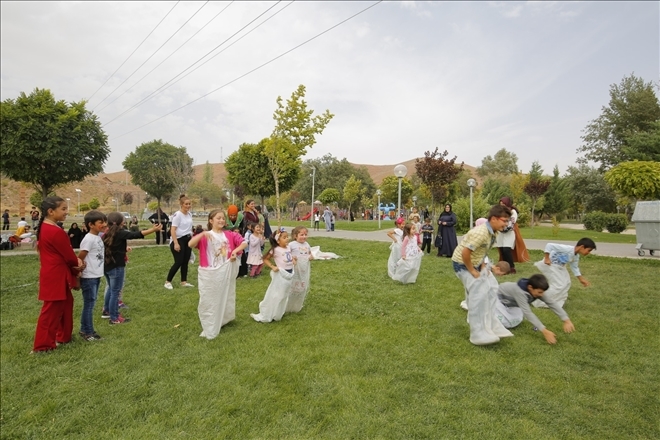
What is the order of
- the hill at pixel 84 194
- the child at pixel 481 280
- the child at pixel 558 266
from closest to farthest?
the child at pixel 481 280 < the child at pixel 558 266 < the hill at pixel 84 194

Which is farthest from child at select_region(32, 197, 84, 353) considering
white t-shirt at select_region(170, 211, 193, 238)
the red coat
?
white t-shirt at select_region(170, 211, 193, 238)

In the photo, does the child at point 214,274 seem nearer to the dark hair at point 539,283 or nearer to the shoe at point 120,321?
the shoe at point 120,321

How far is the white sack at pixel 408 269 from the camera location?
7.84 m

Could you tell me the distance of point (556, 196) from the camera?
1651 inches

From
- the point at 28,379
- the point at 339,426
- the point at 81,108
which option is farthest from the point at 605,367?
the point at 81,108

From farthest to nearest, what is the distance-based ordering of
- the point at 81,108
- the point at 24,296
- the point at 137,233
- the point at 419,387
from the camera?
1. the point at 81,108
2. the point at 24,296
3. the point at 137,233
4. the point at 419,387

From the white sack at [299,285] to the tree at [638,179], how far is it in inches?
773

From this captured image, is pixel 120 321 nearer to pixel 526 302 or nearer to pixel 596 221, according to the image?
pixel 526 302

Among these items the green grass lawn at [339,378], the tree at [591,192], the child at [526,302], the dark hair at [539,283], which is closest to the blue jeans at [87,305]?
the green grass lawn at [339,378]

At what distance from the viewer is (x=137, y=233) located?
557cm

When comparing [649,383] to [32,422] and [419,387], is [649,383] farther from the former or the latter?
[32,422]

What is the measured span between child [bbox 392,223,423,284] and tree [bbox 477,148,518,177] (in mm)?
82639

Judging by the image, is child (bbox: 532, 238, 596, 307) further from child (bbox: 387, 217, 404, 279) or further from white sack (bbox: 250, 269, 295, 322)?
white sack (bbox: 250, 269, 295, 322)

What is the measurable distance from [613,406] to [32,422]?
492 centimetres
